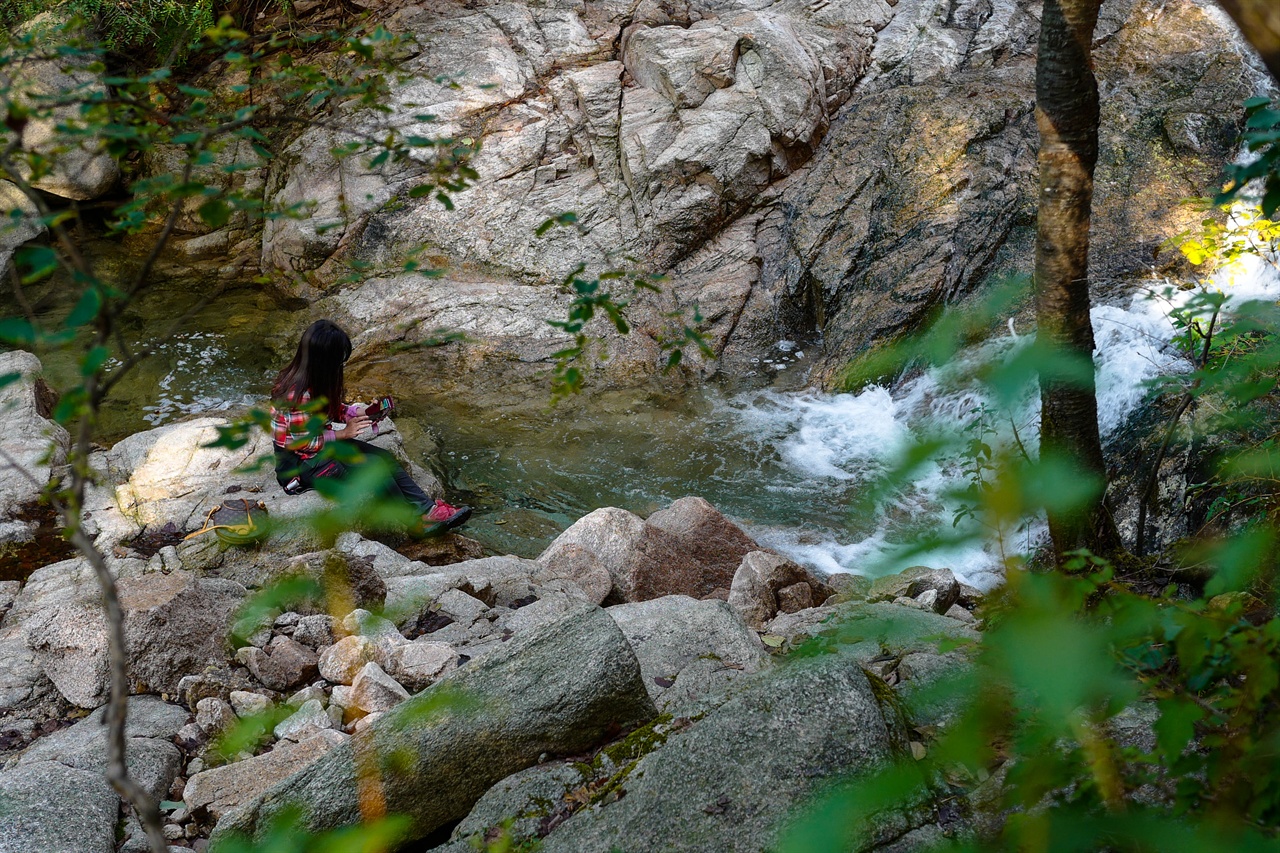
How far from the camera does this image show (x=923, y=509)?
639 cm

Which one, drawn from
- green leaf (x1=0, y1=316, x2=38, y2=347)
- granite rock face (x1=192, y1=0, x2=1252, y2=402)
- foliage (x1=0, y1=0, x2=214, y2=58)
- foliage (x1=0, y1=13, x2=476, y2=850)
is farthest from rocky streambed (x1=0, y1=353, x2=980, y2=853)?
foliage (x1=0, y1=0, x2=214, y2=58)

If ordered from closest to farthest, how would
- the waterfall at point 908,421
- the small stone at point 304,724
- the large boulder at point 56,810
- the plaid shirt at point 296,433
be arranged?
the plaid shirt at point 296,433 < the large boulder at point 56,810 < the small stone at point 304,724 < the waterfall at point 908,421

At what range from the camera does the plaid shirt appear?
1.65 meters

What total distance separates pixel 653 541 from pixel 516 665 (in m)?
2.78

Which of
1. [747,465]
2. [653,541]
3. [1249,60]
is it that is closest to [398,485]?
[653,541]

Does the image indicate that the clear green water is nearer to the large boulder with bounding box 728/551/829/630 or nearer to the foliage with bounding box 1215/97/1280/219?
the large boulder with bounding box 728/551/829/630

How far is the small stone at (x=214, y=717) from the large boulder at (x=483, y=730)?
1.10m

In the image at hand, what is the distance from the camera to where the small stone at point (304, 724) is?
3410 millimetres

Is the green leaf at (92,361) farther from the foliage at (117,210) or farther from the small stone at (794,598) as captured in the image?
the small stone at (794,598)

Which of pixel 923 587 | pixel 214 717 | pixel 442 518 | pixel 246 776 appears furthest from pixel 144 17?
pixel 923 587

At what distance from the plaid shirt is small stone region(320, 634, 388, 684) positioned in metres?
0.93

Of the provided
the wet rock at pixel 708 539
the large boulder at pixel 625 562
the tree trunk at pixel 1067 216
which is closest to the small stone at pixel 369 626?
the large boulder at pixel 625 562

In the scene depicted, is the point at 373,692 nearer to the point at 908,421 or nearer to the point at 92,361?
the point at 92,361

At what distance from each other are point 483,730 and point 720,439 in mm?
5420
